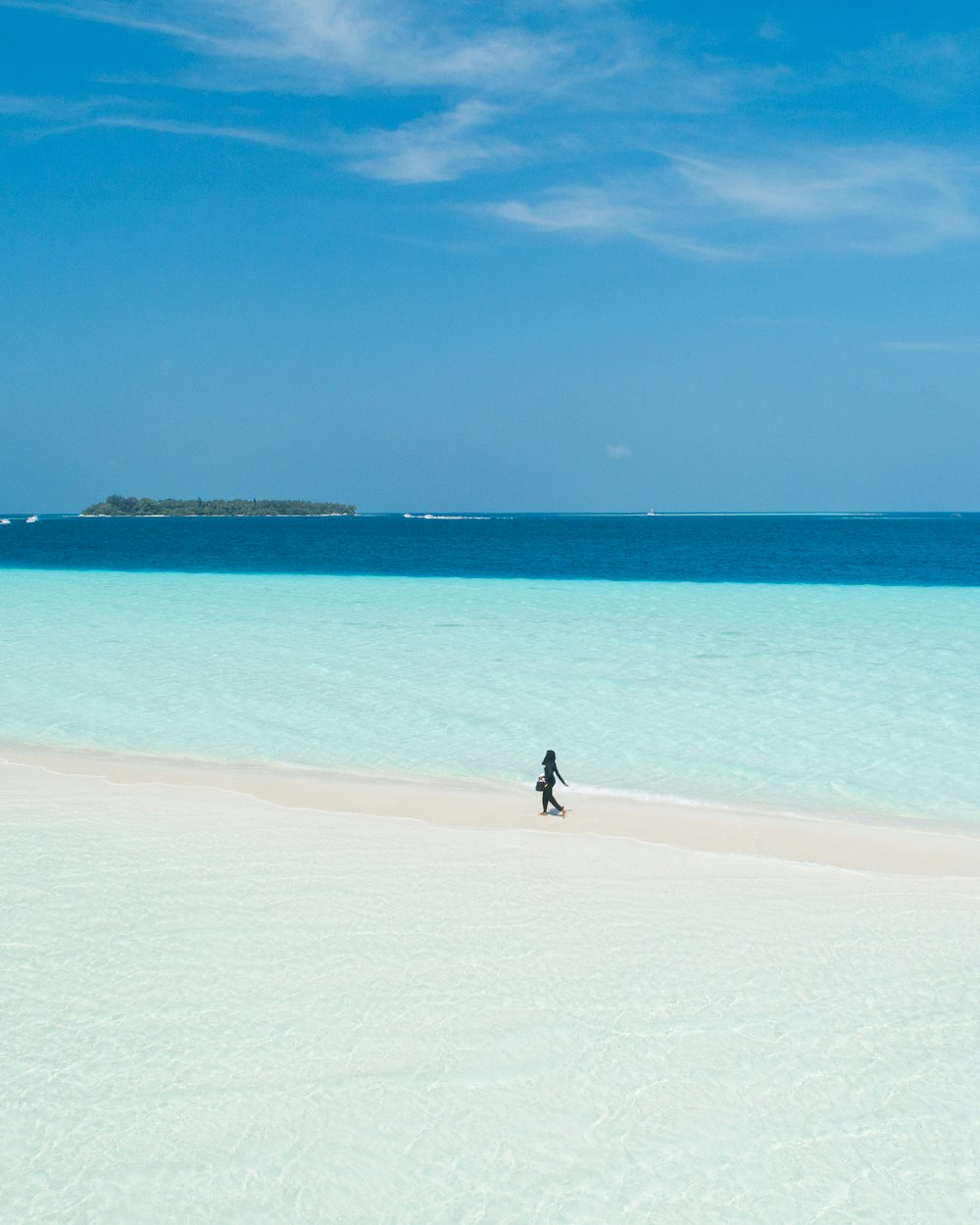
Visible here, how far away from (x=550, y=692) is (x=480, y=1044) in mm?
11514

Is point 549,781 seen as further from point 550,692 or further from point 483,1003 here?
point 550,692

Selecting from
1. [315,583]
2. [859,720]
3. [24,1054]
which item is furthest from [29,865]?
[315,583]

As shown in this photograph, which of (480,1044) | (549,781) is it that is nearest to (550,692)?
(549,781)

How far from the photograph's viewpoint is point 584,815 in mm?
10414

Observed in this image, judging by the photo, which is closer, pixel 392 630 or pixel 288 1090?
pixel 288 1090

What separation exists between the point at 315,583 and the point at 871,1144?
3792 cm

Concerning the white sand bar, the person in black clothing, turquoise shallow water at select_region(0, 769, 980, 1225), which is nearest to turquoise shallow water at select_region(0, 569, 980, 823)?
the white sand bar

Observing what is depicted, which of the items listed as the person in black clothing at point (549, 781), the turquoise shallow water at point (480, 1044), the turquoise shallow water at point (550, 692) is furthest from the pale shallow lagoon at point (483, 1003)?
the person in black clothing at point (549, 781)

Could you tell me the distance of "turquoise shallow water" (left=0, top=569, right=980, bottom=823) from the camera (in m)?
12.4

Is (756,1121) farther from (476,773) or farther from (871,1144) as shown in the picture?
(476,773)

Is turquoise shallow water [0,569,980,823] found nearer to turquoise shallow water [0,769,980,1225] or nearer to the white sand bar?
the white sand bar

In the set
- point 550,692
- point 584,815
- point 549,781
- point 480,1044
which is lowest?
point 480,1044

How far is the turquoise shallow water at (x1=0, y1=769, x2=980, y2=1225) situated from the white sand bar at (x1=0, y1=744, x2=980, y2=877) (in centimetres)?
86

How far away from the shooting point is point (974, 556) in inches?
2485
